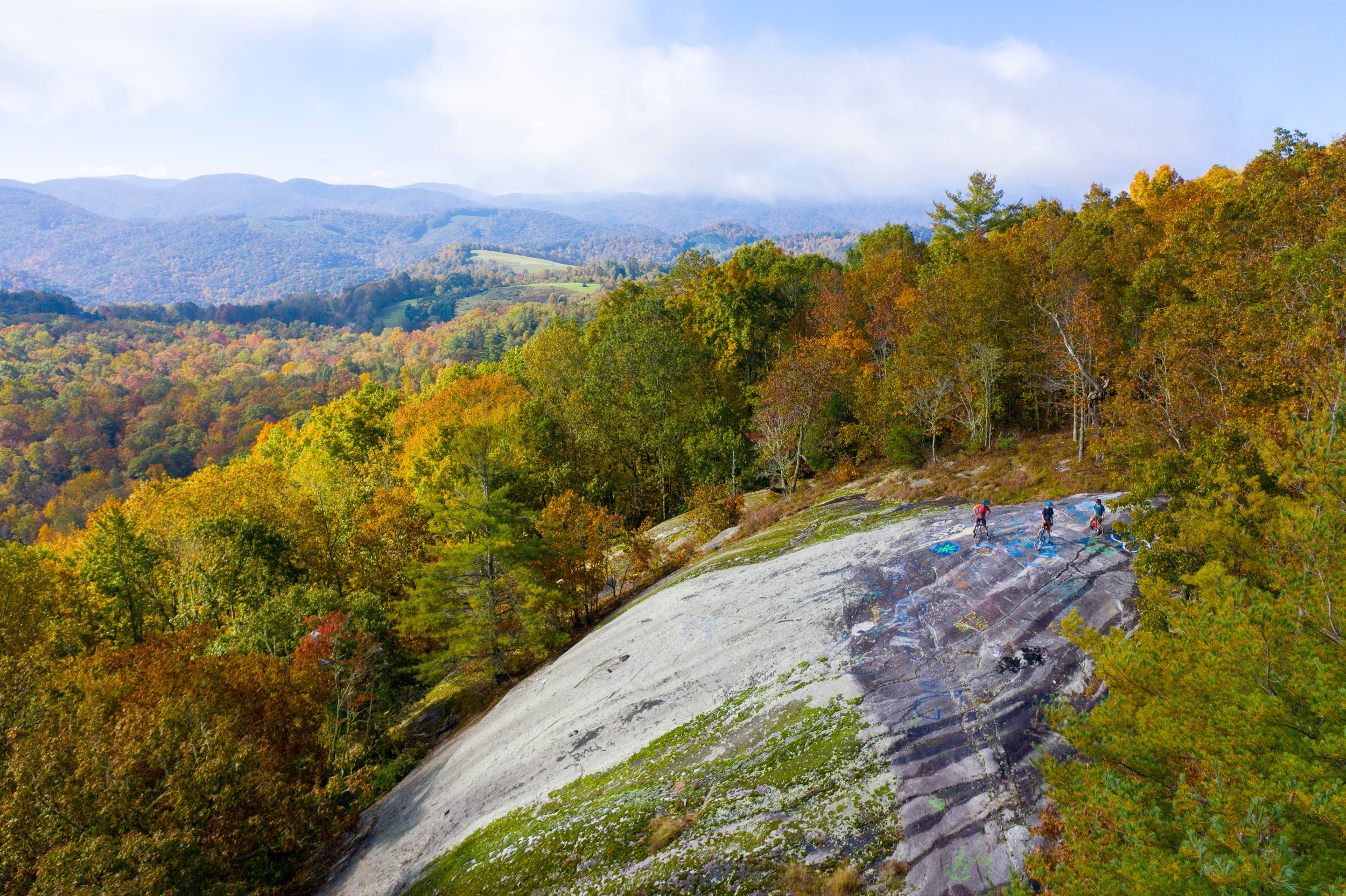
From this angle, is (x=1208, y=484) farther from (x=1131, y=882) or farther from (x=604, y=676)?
(x=604, y=676)

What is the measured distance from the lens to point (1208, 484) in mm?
15562

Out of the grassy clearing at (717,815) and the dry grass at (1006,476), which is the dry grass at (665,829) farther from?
the dry grass at (1006,476)

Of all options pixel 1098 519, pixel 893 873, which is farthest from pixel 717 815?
pixel 1098 519

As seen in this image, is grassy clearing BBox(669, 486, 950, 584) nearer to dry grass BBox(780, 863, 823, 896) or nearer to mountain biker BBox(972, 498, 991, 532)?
mountain biker BBox(972, 498, 991, 532)

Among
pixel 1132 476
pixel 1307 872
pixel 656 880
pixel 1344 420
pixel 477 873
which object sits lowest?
pixel 477 873

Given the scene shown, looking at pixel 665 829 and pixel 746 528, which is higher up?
pixel 665 829

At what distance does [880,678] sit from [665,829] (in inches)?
278

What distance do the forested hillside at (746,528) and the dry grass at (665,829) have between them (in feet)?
23.9

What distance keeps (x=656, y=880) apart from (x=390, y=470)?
44.7 meters

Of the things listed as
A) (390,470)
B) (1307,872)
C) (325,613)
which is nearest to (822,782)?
(1307,872)

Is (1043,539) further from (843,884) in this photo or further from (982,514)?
(843,884)

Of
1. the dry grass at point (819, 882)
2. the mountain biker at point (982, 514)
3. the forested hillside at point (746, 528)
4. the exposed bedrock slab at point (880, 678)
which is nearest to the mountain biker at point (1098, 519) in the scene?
the exposed bedrock slab at point (880, 678)

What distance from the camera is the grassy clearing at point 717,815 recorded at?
12.4 m

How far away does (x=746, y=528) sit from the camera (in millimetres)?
37562
